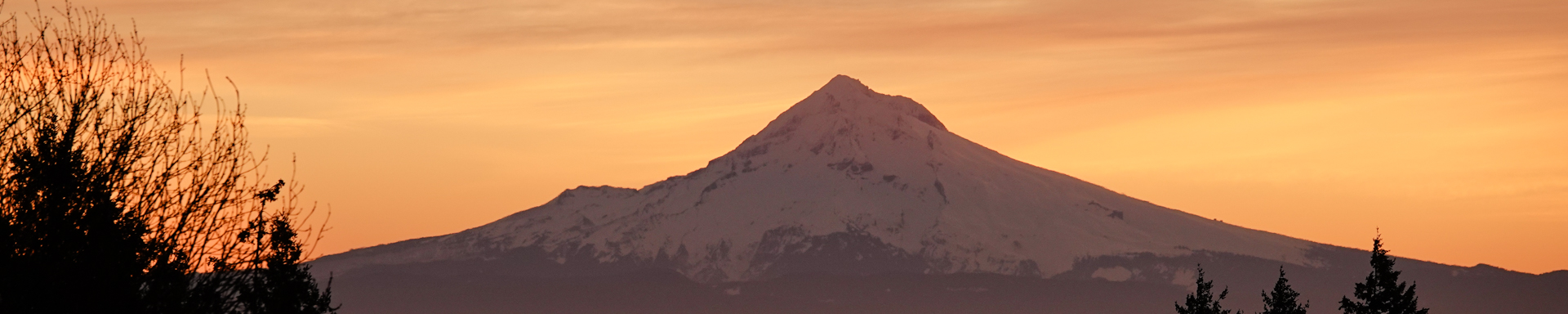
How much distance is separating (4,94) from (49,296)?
3.11m

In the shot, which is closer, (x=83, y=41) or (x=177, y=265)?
(x=177, y=265)

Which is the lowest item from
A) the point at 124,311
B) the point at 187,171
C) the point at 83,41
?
the point at 124,311

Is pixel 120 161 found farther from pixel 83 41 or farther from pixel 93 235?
pixel 83 41

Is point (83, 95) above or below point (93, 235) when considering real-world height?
above

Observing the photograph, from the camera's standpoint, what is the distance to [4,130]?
2308 centimetres

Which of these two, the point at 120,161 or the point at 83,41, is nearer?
the point at 120,161

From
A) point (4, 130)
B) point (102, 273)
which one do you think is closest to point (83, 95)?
point (4, 130)

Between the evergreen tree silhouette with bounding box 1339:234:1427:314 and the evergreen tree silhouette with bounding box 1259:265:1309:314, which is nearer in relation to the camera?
the evergreen tree silhouette with bounding box 1339:234:1427:314

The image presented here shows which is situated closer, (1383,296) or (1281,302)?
(1383,296)

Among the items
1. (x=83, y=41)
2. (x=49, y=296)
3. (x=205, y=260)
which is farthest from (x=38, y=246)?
(x=83, y=41)

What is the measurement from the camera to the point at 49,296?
2205 cm

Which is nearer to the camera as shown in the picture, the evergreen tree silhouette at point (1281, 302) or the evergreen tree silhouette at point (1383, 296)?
the evergreen tree silhouette at point (1383, 296)

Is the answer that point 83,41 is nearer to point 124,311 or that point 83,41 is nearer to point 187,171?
point 187,171

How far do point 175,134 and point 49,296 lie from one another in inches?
114
